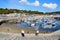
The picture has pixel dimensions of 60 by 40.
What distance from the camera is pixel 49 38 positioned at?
9203 mm

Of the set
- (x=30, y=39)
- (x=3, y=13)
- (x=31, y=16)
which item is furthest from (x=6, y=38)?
(x=31, y=16)

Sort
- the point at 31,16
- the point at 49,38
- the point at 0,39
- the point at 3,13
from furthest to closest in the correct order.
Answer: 1. the point at 31,16
2. the point at 3,13
3. the point at 49,38
4. the point at 0,39

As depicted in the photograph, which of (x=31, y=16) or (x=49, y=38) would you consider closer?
(x=49, y=38)

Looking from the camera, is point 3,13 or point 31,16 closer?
point 3,13

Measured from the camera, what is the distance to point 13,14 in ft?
77.7

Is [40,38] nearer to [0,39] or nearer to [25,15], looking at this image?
[0,39]

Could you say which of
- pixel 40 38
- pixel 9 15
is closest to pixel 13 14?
pixel 9 15

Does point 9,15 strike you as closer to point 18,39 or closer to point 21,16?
point 21,16

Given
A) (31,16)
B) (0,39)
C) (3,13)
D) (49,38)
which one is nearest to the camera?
(0,39)

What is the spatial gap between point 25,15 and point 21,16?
0.48 m

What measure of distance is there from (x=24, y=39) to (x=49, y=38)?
3.71ft

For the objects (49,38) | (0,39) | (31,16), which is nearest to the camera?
(0,39)

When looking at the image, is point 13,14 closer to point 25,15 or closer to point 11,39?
point 25,15

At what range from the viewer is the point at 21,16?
24172mm
